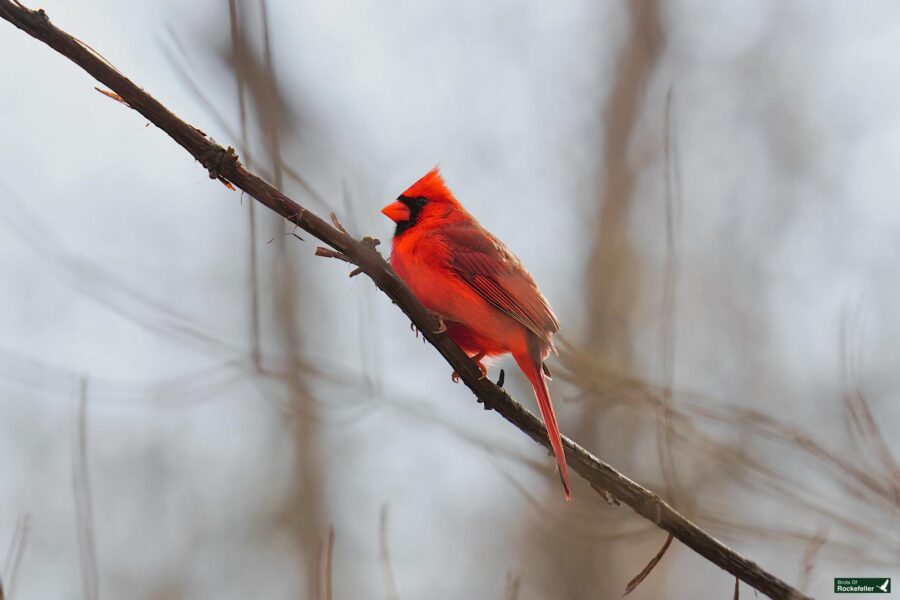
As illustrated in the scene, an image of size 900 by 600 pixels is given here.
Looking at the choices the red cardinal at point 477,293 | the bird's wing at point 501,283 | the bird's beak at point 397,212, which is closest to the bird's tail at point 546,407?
the red cardinal at point 477,293

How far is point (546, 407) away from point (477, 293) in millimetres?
628

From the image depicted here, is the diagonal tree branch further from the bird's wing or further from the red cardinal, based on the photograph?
the bird's wing

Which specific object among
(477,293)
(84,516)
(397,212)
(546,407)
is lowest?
(84,516)

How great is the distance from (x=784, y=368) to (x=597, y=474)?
5645mm

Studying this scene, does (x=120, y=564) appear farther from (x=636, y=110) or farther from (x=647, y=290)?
(x=636, y=110)

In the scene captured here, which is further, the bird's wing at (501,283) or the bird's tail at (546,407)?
the bird's wing at (501,283)

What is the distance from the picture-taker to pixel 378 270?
186 cm

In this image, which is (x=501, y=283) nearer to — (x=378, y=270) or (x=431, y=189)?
(x=431, y=189)

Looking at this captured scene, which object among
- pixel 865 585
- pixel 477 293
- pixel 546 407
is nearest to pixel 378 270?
pixel 546 407

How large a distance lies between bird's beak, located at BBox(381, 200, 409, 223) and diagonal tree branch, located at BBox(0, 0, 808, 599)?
141cm

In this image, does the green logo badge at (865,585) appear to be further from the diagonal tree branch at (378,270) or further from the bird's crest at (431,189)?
the bird's crest at (431,189)

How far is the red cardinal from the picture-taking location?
290 centimetres

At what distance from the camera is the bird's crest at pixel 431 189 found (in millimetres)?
3529

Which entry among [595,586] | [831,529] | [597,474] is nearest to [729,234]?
[595,586]
